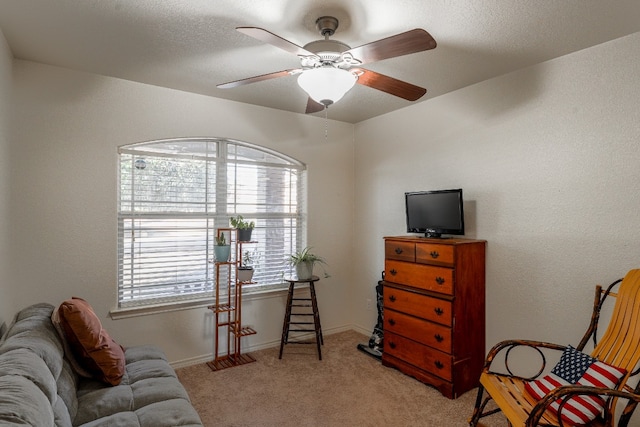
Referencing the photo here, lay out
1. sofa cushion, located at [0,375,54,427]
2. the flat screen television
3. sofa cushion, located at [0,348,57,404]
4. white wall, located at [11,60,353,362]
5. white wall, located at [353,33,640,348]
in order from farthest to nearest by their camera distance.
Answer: the flat screen television
white wall, located at [11,60,353,362]
white wall, located at [353,33,640,348]
sofa cushion, located at [0,348,57,404]
sofa cushion, located at [0,375,54,427]

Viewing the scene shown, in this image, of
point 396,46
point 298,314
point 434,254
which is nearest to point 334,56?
point 396,46

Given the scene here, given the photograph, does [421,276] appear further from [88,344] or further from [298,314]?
[88,344]

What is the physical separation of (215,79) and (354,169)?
2085 mm

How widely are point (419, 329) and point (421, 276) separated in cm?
45

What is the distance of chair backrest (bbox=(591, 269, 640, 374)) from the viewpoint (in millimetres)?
2037

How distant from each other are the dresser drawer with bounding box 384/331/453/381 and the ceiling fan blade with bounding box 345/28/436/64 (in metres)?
→ 2.28

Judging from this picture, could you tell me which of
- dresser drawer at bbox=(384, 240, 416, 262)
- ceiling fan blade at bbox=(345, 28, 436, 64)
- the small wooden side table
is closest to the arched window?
the small wooden side table

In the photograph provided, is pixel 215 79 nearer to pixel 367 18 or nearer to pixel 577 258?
pixel 367 18

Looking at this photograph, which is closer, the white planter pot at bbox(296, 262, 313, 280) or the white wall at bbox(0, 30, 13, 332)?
the white wall at bbox(0, 30, 13, 332)

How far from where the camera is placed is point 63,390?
1.79m

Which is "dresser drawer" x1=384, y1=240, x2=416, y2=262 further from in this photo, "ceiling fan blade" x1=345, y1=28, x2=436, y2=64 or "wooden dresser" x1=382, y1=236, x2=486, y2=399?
"ceiling fan blade" x1=345, y1=28, x2=436, y2=64

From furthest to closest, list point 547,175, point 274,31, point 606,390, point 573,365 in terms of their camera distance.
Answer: point 547,175
point 274,31
point 573,365
point 606,390

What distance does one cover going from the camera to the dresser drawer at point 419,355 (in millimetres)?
2926

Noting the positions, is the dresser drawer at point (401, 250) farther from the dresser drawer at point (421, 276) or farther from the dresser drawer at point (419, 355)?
the dresser drawer at point (419, 355)
